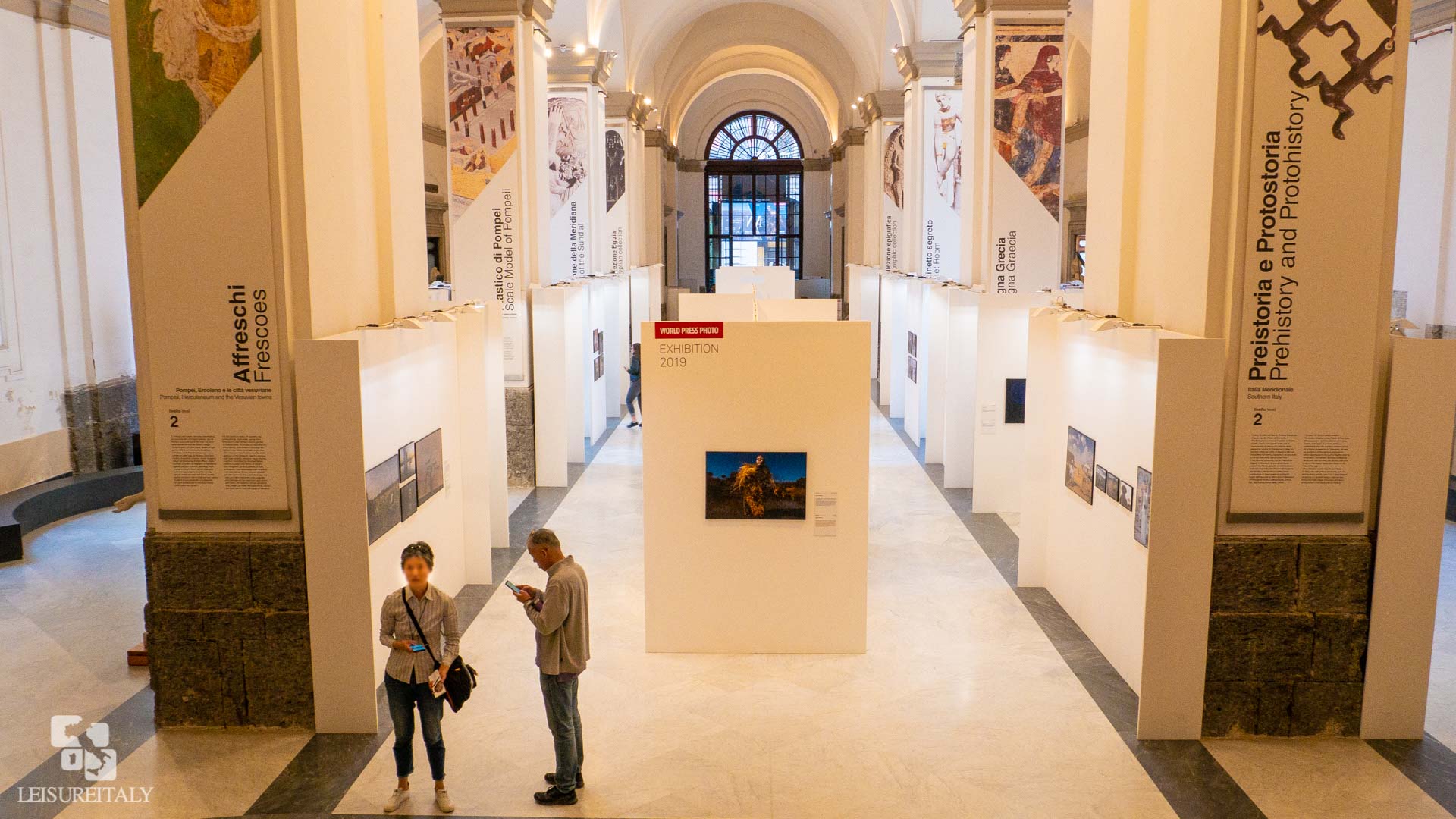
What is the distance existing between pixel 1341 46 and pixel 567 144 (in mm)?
13712

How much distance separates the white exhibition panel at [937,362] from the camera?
509 inches

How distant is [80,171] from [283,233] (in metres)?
8.89

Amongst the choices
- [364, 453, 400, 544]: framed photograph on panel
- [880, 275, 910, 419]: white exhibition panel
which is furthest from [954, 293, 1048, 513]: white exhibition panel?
[364, 453, 400, 544]: framed photograph on panel

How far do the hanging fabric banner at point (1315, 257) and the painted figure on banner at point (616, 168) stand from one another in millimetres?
18614

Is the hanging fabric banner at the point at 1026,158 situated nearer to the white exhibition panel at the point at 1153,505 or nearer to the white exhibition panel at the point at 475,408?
the white exhibition panel at the point at 1153,505

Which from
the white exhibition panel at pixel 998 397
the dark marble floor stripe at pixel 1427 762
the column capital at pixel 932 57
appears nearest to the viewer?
the dark marble floor stripe at pixel 1427 762

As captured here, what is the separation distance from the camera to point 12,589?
364 inches

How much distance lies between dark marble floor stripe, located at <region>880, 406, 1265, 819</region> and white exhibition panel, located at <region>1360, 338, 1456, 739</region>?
1.19 metres

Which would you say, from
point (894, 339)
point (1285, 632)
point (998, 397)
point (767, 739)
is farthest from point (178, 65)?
point (894, 339)

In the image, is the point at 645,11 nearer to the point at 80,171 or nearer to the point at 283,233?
the point at 80,171

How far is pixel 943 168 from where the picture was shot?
17.3m

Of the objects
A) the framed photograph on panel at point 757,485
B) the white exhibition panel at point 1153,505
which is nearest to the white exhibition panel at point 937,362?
the white exhibition panel at point 1153,505

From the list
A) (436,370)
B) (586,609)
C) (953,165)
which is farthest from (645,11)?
(586,609)

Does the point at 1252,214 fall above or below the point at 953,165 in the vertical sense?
below
